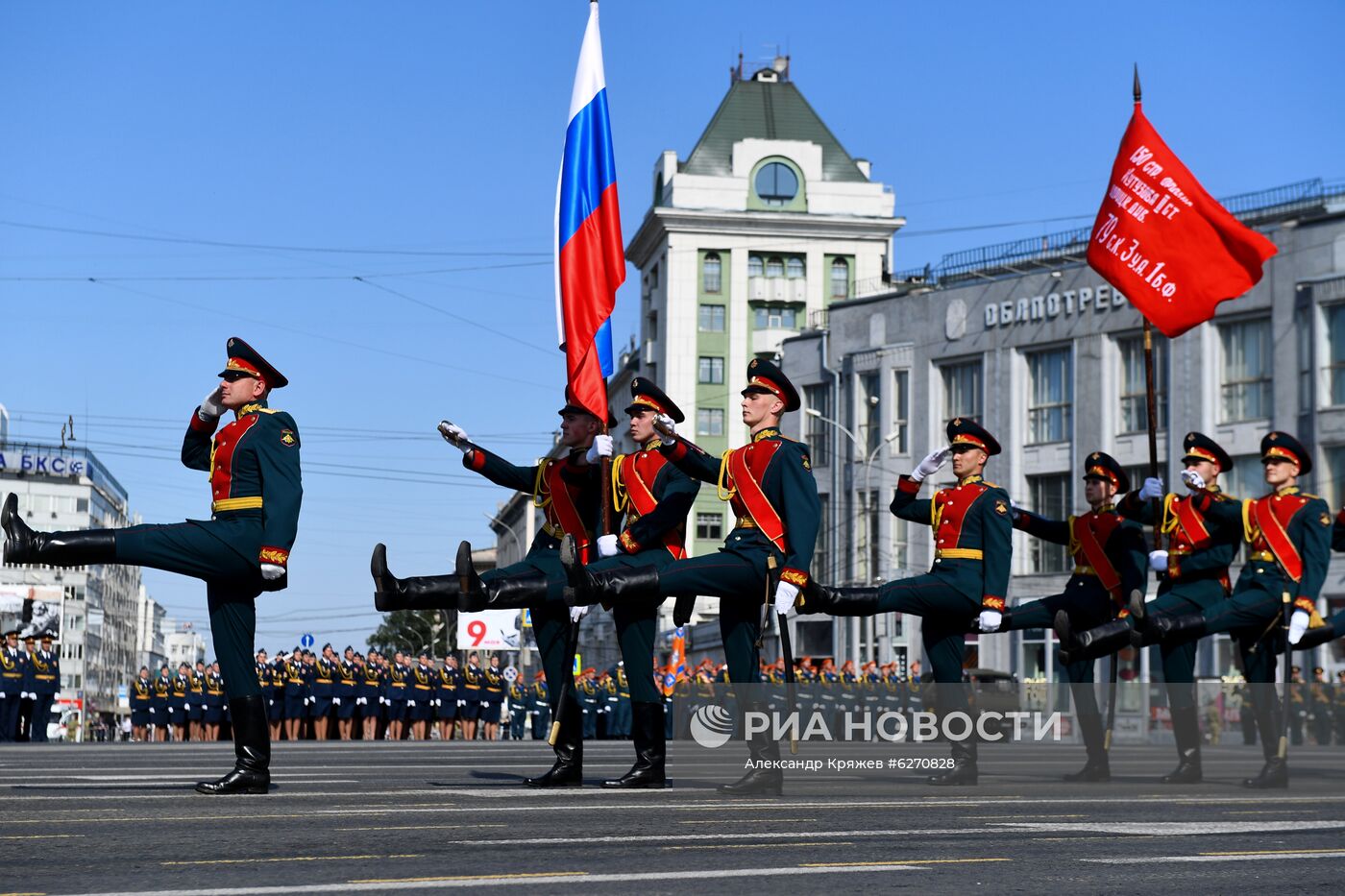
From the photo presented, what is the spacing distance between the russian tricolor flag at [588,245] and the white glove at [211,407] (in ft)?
9.34

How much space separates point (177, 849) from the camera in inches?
260

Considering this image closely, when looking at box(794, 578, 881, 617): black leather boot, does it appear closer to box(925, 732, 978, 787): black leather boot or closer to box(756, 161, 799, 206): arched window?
box(925, 732, 978, 787): black leather boot

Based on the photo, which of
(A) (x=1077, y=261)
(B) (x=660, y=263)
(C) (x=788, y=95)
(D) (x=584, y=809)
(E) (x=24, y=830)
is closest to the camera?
(E) (x=24, y=830)

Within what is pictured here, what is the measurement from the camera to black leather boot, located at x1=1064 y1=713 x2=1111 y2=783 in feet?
41.8

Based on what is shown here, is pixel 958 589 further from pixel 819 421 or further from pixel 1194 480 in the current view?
pixel 819 421

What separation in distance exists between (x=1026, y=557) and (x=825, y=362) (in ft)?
35.9

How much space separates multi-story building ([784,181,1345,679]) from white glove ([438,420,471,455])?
3630cm

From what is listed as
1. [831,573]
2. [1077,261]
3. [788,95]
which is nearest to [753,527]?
[1077,261]

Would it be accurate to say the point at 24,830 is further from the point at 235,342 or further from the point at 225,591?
the point at 235,342

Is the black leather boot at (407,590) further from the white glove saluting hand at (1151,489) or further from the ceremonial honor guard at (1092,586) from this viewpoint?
Result: the white glove saluting hand at (1151,489)

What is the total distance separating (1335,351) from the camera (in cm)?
4516

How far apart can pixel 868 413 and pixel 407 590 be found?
5049 cm

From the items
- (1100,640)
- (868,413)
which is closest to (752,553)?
(1100,640)

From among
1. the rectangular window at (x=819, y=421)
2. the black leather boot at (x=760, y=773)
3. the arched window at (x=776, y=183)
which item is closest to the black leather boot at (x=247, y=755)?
the black leather boot at (x=760, y=773)
